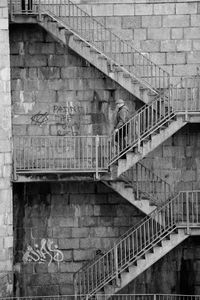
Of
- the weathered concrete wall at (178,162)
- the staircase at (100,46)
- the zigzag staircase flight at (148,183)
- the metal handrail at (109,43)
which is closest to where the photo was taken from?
the staircase at (100,46)

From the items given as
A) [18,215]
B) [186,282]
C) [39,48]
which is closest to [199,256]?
[186,282]

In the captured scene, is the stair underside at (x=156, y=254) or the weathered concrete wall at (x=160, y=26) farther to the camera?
the weathered concrete wall at (x=160, y=26)

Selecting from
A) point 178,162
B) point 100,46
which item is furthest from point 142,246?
point 100,46

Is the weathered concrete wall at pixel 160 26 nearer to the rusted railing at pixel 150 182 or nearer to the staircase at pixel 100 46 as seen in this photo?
the staircase at pixel 100 46

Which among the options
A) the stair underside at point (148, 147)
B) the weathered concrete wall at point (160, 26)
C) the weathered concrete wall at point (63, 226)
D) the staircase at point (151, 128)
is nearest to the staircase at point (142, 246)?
the weathered concrete wall at point (63, 226)

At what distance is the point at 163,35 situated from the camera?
98.2 ft

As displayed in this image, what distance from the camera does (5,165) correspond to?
1126 inches

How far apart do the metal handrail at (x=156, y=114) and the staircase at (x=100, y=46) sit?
16.0 inches

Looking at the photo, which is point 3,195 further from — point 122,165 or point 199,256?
point 199,256

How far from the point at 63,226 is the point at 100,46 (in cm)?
485

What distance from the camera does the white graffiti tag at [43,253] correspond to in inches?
1185

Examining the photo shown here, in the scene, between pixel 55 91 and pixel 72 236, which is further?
pixel 72 236

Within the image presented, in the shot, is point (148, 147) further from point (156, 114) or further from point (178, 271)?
point (178, 271)

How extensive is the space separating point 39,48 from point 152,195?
487cm
